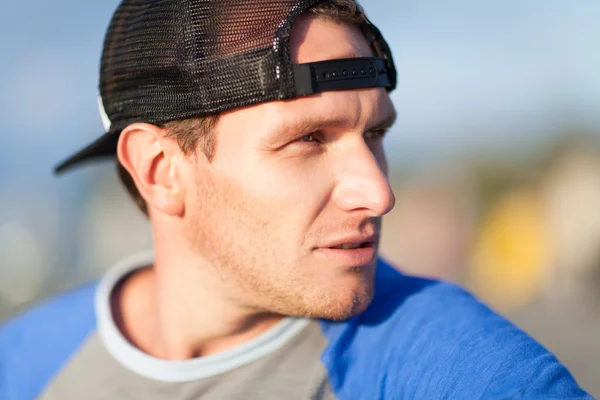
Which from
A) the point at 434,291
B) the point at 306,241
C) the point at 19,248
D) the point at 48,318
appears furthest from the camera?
the point at 19,248

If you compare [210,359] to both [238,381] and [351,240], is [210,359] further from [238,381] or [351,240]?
[351,240]

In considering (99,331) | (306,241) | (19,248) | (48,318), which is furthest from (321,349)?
(19,248)

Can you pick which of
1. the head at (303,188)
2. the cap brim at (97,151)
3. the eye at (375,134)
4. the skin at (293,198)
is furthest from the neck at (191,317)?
the eye at (375,134)

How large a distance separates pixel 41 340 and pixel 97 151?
2.86 feet

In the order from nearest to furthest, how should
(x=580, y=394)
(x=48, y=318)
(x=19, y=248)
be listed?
(x=580, y=394)
(x=48, y=318)
(x=19, y=248)

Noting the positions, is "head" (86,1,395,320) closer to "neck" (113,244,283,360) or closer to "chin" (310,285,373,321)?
"chin" (310,285,373,321)

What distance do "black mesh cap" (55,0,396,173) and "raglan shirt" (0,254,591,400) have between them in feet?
2.75

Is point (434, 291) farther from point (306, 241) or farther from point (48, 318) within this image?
point (48, 318)

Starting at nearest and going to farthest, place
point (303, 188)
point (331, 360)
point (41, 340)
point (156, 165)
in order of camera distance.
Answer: point (303, 188) → point (331, 360) → point (156, 165) → point (41, 340)

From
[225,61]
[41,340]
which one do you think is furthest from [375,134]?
[41,340]

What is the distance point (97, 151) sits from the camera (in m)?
3.29

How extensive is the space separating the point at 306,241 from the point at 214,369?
62cm

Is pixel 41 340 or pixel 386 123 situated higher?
pixel 386 123

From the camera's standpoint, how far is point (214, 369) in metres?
2.67
